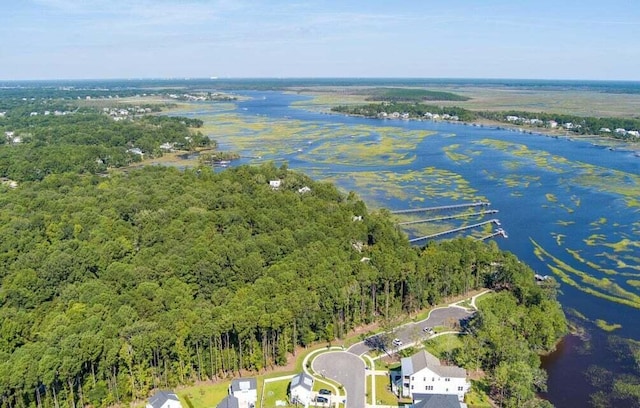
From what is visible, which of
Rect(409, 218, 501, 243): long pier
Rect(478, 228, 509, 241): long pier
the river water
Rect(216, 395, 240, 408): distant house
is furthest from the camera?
Rect(478, 228, 509, 241): long pier

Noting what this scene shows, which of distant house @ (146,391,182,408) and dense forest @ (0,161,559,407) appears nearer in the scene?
distant house @ (146,391,182,408)

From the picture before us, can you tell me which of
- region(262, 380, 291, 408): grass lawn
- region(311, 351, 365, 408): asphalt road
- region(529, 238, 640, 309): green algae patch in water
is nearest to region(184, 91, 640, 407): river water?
region(529, 238, 640, 309): green algae patch in water

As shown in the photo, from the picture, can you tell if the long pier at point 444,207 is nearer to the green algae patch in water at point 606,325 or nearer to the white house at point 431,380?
the green algae patch in water at point 606,325

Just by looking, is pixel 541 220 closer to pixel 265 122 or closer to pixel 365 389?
pixel 365 389

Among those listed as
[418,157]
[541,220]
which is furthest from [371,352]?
[418,157]

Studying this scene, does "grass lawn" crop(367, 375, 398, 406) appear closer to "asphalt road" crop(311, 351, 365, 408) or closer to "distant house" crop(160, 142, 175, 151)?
"asphalt road" crop(311, 351, 365, 408)

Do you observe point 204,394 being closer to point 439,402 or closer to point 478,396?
point 439,402

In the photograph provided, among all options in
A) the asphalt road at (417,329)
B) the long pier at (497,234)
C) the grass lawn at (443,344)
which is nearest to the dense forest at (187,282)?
the asphalt road at (417,329)
